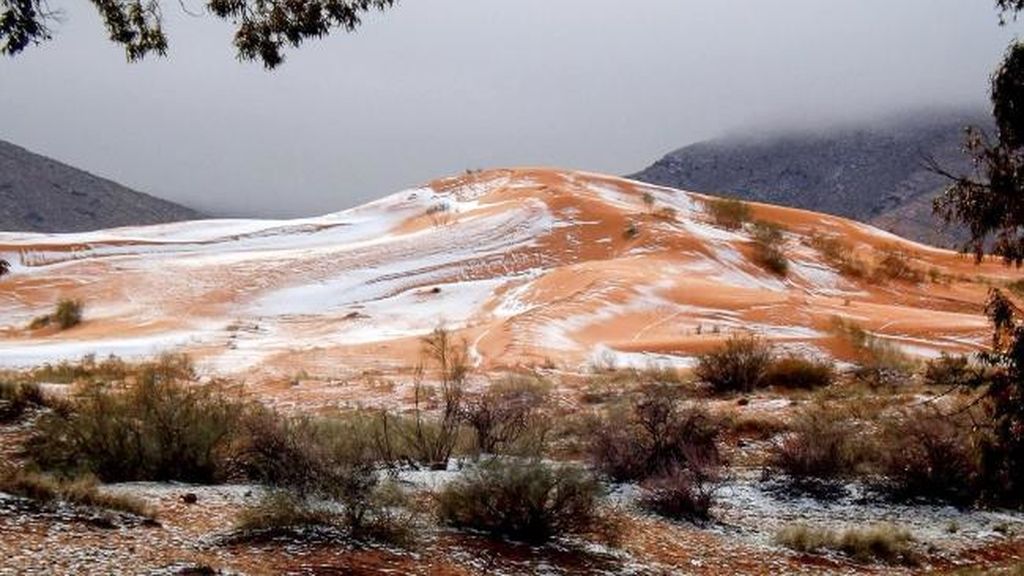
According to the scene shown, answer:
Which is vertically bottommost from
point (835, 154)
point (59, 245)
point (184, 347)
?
point (184, 347)

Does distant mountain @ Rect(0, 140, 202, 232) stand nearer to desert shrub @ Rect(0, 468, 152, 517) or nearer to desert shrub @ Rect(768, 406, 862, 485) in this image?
desert shrub @ Rect(768, 406, 862, 485)

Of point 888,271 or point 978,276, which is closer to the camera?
point 888,271

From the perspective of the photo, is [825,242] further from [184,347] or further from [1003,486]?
[1003,486]

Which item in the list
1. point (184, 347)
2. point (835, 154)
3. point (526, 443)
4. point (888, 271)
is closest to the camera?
point (526, 443)

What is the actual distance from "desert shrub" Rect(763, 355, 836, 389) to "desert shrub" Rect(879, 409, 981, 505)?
5.71 m

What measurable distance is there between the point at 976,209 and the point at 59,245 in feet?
128

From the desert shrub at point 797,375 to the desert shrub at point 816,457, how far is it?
4.96 m

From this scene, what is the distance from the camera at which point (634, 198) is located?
177ft

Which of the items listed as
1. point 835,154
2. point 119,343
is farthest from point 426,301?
point 835,154

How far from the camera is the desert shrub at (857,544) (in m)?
10.4

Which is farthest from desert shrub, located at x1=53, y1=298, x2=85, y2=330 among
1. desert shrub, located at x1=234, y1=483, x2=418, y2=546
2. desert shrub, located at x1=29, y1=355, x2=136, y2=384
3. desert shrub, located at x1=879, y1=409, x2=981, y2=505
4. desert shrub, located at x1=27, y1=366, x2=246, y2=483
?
desert shrub, located at x1=879, y1=409, x2=981, y2=505

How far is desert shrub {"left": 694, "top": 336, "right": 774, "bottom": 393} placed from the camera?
1858cm

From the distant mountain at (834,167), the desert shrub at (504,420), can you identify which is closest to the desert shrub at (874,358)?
the desert shrub at (504,420)

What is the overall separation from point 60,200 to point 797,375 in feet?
284
